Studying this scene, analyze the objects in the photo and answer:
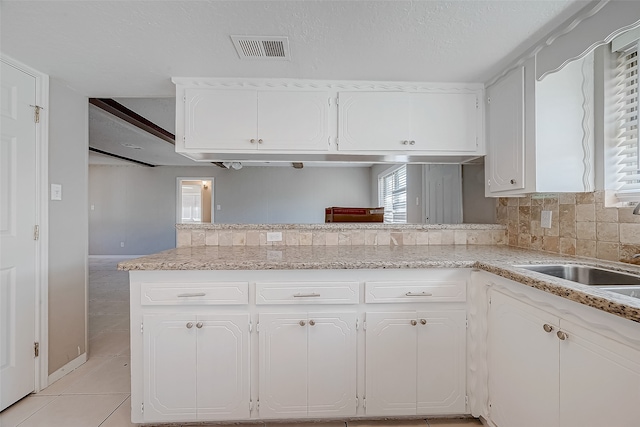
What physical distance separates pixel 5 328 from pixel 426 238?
2.77 m

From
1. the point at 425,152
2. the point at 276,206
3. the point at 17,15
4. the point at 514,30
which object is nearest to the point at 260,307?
the point at 425,152

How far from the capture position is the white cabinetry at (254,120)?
1913 mm

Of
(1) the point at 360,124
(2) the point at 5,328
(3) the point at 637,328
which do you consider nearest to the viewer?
(3) the point at 637,328

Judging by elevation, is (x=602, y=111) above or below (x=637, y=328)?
above

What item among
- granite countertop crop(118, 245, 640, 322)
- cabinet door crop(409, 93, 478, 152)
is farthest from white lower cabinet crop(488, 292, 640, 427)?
cabinet door crop(409, 93, 478, 152)

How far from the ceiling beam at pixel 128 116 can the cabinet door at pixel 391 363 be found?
3030mm

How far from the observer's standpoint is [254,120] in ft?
6.34

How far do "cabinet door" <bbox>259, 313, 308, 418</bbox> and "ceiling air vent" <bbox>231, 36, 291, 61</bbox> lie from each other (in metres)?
1.44

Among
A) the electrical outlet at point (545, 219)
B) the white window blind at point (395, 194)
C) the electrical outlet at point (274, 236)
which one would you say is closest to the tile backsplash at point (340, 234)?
the electrical outlet at point (274, 236)

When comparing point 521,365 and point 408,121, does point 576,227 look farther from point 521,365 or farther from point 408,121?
point 408,121

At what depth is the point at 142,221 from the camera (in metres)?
7.14

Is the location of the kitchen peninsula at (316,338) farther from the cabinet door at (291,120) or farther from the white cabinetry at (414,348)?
the cabinet door at (291,120)

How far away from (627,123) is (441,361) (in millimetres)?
1519

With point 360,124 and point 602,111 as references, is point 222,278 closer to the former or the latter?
point 360,124
